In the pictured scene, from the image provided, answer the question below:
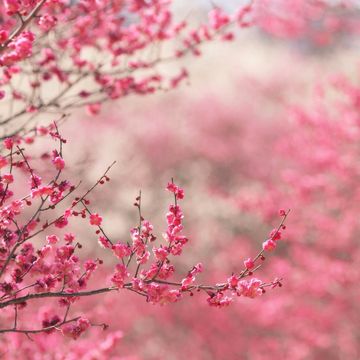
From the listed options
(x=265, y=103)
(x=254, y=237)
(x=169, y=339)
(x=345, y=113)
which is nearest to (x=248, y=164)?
(x=254, y=237)

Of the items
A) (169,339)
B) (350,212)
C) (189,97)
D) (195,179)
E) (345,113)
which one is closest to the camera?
(345,113)

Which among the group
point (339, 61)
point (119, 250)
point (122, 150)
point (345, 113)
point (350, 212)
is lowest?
point (339, 61)

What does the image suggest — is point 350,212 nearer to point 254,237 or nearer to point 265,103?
point 254,237

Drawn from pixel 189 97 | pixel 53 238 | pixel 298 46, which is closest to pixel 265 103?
pixel 189 97

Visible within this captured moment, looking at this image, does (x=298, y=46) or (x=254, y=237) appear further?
(x=298, y=46)

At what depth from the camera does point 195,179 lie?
17.7 m

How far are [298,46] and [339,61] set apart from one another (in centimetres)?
340

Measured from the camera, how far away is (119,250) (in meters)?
2.89

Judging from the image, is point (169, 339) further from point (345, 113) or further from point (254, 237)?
point (345, 113)

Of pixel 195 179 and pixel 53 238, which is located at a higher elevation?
pixel 53 238

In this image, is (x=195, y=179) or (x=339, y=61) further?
(x=339, y=61)

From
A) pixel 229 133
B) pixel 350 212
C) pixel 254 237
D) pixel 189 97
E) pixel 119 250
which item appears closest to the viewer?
pixel 119 250

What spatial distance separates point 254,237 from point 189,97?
25.3ft

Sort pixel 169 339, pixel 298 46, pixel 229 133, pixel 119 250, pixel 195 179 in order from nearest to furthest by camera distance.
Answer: pixel 119 250 → pixel 169 339 → pixel 195 179 → pixel 229 133 → pixel 298 46
